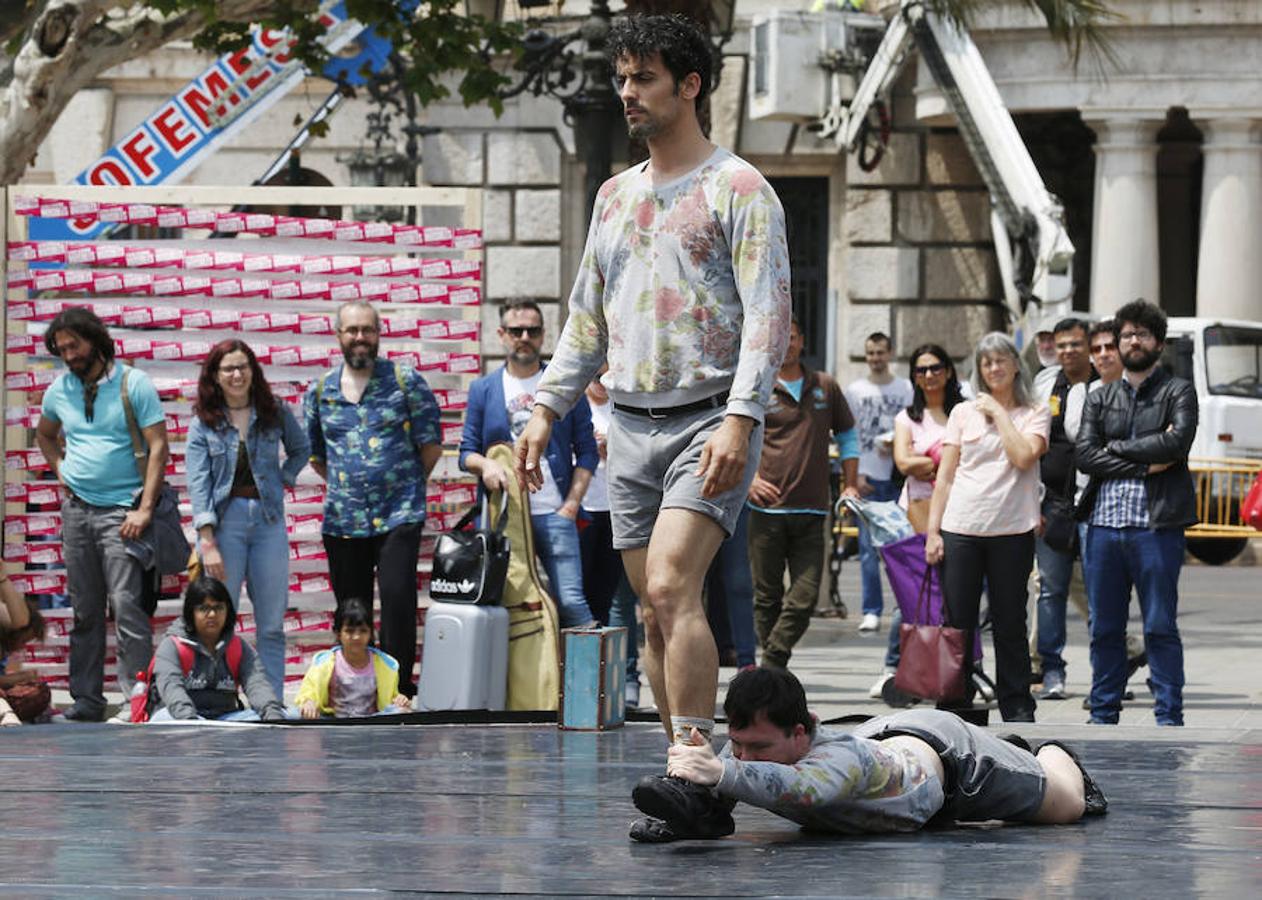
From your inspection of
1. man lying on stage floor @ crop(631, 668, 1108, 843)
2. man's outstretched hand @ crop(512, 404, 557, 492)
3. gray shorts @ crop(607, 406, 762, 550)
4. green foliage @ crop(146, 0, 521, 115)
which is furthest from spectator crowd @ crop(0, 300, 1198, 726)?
green foliage @ crop(146, 0, 521, 115)

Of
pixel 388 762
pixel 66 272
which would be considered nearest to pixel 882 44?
pixel 66 272

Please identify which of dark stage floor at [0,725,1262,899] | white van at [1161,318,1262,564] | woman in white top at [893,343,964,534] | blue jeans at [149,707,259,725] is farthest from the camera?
white van at [1161,318,1262,564]

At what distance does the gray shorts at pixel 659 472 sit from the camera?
22.8 ft

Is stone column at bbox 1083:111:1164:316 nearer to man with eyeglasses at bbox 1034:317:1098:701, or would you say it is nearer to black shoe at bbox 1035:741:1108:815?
man with eyeglasses at bbox 1034:317:1098:701

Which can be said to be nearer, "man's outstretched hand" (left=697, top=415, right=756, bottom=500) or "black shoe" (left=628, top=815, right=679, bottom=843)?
"black shoe" (left=628, top=815, right=679, bottom=843)

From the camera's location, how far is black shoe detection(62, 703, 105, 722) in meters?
12.2

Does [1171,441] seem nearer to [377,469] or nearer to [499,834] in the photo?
[377,469]

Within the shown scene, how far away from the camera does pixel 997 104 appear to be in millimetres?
24078

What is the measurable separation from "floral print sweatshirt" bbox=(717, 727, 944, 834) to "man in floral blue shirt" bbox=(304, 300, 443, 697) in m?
5.61

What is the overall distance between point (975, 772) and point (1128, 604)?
175 inches

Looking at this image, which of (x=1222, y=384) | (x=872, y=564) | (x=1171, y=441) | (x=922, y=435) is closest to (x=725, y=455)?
(x=1171, y=441)

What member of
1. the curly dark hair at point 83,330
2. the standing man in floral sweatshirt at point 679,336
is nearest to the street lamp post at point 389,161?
the curly dark hair at point 83,330

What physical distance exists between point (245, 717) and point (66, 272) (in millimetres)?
2913

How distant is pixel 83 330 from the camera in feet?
39.8
